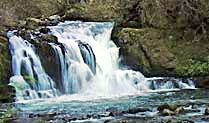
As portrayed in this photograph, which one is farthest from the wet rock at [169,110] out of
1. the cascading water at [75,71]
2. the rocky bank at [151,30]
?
the rocky bank at [151,30]

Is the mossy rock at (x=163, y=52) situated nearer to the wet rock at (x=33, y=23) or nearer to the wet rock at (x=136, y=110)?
the wet rock at (x=33, y=23)

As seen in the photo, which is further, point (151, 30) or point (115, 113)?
point (151, 30)

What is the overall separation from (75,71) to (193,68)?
13.7 feet

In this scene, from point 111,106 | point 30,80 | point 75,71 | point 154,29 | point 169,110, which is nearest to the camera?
point 169,110

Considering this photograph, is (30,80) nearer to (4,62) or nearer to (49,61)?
(4,62)

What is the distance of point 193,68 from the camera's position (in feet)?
59.1

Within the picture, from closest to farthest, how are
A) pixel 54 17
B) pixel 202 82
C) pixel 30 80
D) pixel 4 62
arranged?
pixel 30 80 < pixel 4 62 < pixel 202 82 < pixel 54 17

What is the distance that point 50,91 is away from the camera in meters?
16.4

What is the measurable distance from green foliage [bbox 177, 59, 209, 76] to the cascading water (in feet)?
4.63

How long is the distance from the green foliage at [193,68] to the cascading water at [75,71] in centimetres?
141

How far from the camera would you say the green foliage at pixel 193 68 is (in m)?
17.8

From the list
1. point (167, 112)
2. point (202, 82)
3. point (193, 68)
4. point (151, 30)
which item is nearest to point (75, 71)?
point (151, 30)

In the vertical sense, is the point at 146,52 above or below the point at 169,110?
above

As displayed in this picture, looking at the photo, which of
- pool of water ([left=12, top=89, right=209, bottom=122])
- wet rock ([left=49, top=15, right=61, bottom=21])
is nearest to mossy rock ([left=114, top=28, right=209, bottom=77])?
pool of water ([left=12, top=89, right=209, bottom=122])
